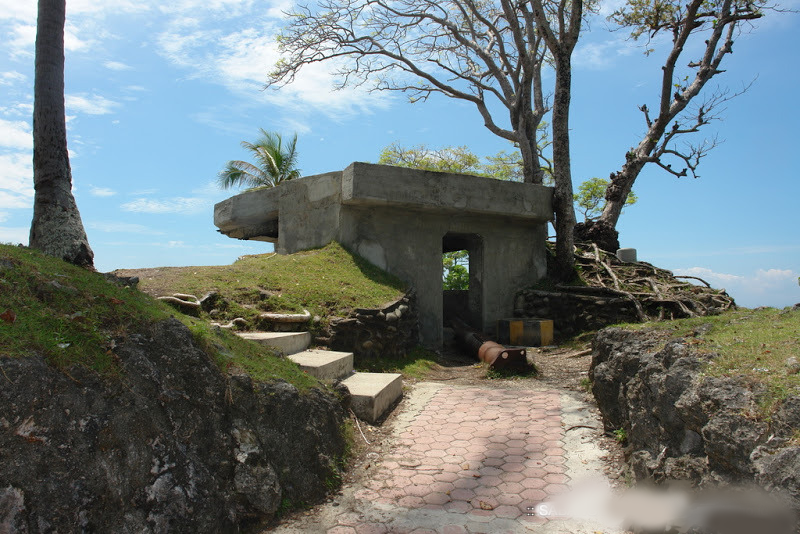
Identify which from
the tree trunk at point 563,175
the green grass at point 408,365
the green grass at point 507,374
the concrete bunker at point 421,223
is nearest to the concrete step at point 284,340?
the green grass at point 408,365

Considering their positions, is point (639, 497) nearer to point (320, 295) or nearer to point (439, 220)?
point (320, 295)

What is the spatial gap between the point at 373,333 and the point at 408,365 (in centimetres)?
85

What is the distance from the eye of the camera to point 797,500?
6.50 ft

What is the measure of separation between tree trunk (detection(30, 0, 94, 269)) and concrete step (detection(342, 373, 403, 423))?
2.64 metres

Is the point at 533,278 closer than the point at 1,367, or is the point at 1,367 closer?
the point at 1,367

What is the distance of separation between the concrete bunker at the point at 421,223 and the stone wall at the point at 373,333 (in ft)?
5.60

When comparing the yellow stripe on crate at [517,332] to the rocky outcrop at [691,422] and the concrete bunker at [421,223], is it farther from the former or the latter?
the rocky outcrop at [691,422]

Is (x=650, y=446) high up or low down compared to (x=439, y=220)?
down

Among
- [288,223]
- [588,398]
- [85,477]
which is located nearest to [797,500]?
[85,477]

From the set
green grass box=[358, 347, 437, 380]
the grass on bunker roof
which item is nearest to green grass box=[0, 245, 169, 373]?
the grass on bunker roof

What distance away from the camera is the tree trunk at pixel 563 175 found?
11703 millimetres

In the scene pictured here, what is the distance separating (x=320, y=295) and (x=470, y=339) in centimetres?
328

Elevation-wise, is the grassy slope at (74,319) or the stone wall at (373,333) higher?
the grassy slope at (74,319)

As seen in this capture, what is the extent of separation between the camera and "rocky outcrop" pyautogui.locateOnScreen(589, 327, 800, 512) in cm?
220
